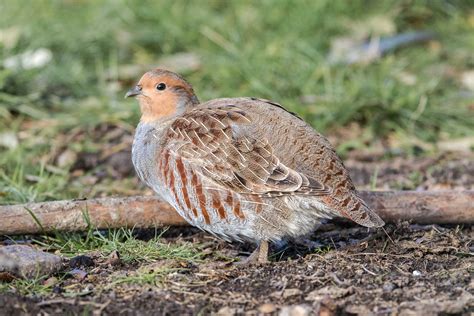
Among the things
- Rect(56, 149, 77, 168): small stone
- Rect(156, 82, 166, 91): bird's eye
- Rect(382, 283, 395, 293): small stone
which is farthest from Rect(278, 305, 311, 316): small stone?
Rect(56, 149, 77, 168): small stone

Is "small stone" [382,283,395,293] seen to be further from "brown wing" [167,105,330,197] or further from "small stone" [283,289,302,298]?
"brown wing" [167,105,330,197]

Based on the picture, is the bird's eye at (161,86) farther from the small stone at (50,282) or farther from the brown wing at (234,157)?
the small stone at (50,282)

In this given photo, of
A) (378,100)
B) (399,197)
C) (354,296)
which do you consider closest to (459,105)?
(378,100)

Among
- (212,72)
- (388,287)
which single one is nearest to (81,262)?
(388,287)

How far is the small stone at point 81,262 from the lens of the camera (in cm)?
499

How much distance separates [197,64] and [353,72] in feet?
5.83

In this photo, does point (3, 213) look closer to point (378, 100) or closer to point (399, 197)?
point (399, 197)

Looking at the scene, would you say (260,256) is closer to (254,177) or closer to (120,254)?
(254,177)

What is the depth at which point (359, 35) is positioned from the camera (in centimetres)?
979

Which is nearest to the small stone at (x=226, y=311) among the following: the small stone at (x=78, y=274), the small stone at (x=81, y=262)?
the small stone at (x=78, y=274)

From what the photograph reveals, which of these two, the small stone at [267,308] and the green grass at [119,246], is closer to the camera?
the small stone at [267,308]

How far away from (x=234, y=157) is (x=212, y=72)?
399 centimetres

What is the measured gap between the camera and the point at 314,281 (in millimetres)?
4629

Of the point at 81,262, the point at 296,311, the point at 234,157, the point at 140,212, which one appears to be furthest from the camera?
the point at 140,212
